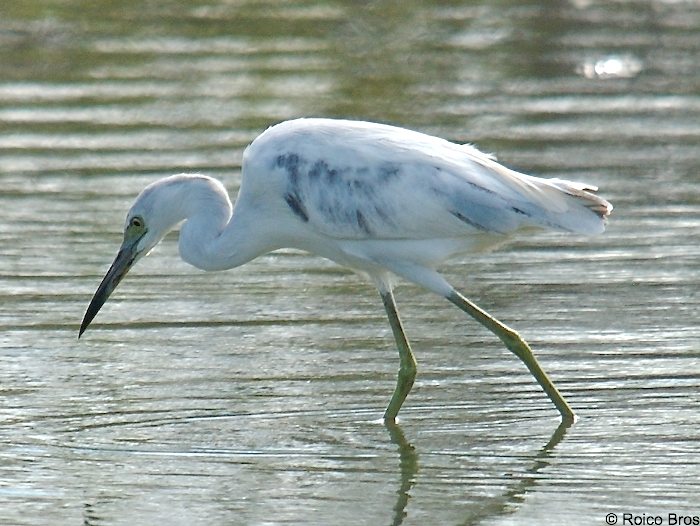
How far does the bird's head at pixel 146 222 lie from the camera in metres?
9.09

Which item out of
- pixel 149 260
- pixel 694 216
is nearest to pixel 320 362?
pixel 149 260

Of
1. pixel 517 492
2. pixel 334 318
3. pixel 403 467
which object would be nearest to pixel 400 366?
pixel 403 467

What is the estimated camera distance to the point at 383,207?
8.67m

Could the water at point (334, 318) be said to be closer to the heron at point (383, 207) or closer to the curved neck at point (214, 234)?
the heron at point (383, 207)

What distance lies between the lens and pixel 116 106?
15.5 m

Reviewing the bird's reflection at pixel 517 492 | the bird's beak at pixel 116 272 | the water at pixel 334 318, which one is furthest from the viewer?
the bird's beak at pixel 116 272

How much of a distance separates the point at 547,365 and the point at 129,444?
2261mm

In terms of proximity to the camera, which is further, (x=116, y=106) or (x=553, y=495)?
(x=116, y=106)

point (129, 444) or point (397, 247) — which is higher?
point (397, 247)

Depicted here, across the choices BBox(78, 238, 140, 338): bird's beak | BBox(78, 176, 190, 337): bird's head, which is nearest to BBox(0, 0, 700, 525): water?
BBox(78, 238, 140, 338): bird's beak

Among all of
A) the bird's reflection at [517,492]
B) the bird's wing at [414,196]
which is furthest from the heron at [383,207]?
the bird's reflection at [517,492]

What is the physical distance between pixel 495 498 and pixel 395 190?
169 cm

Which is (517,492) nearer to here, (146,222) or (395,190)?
(395,190)

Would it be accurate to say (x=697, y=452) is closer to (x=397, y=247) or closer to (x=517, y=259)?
(x=397, y=247)
